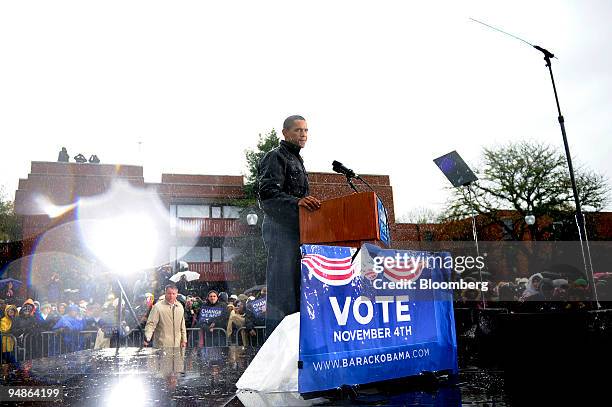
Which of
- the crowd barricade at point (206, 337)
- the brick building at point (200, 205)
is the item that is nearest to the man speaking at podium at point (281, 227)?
the crowd barricade at point (206, 337)

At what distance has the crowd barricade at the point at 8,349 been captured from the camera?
26.5 feet

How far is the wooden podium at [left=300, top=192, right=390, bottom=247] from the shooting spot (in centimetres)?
279

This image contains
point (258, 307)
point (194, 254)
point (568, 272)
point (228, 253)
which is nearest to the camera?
point (258, 307)

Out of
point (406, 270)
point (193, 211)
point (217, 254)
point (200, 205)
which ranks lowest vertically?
point (406, 270)

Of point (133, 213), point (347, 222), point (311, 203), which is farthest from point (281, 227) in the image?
point (133, 213)

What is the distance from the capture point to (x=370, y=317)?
2.81 metres

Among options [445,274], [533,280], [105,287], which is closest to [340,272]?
[445,274]

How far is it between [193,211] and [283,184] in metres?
37.5

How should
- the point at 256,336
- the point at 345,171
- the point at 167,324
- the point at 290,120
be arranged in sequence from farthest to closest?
the point at 256,336 → the point at 167,324 → the point at 290,120 → the point at 345,171

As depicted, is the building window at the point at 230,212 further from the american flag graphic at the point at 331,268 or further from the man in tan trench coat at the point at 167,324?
the american flag graphic at the point at 331,268

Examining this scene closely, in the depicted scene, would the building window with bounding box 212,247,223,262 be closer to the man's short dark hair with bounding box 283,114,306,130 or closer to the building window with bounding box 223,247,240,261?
the building window with bounding box 223,247,240,261

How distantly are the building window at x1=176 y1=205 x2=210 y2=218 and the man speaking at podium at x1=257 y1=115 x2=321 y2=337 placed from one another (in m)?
37.1

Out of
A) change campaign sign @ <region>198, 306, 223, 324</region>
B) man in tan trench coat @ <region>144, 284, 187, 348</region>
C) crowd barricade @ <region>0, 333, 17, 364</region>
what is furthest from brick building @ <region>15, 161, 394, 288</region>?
man in tan trench coat @ <region>144, 284, 187, 348</region>

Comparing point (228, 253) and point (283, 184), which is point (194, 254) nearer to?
point (228, 253)
